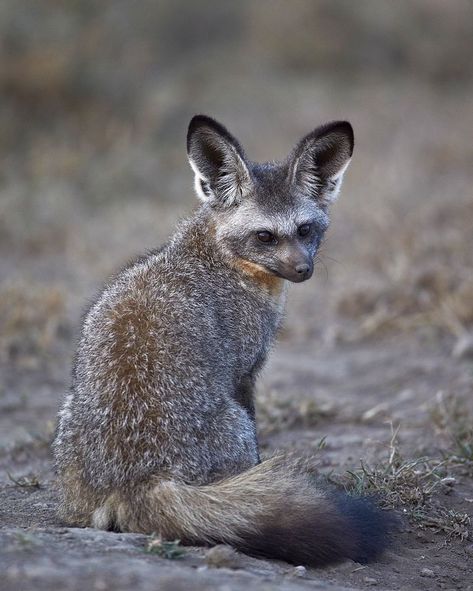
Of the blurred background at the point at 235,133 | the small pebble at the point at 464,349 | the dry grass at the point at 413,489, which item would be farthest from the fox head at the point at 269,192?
the small pebble at the point at 464,349

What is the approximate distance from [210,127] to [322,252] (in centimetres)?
561

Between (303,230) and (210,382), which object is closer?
(210,382)

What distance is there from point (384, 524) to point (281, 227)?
174cm

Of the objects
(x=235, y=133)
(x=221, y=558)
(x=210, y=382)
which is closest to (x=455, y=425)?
(x=210, y=382)

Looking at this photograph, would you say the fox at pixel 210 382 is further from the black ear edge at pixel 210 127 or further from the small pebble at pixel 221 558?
the small pebble at pixel 221 558

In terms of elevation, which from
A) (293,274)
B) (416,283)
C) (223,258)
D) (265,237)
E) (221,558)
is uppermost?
(416,283)

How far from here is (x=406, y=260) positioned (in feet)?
33.1

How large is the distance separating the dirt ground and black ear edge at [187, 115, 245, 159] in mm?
1961

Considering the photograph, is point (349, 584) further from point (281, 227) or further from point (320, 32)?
point (320, 32)

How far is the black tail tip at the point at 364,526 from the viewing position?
14.8 feet

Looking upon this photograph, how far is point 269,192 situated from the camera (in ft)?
18.5

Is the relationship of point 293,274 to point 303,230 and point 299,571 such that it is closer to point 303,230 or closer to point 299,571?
point 303,230

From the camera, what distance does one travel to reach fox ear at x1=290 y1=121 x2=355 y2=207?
18.5 ft

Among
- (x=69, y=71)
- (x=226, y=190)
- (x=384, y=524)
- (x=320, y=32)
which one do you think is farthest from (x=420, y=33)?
(x=384, y=524)
